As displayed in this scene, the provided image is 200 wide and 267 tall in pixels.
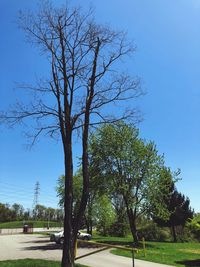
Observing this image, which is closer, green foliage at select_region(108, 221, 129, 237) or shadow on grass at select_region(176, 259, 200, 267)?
shadow on grass at select_region(176, 259, 200, 267)

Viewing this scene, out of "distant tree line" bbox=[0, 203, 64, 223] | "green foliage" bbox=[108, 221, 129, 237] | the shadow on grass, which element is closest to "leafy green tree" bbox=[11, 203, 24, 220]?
"distant tree line" bbox=[0, 203, 64, 223]

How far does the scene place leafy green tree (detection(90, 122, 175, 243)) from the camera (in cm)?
3188

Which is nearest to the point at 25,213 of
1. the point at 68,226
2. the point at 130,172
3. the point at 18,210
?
the point at 18,210

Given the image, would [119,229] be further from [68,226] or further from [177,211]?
[68,226]

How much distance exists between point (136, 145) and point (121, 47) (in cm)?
1892

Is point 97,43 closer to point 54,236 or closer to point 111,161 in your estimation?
point 111,161

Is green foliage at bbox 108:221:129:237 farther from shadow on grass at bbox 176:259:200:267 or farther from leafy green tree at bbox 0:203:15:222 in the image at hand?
leafy green tree at bbox 0:203:15:222

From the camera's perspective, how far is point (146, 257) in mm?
21141

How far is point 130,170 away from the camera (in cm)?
3200

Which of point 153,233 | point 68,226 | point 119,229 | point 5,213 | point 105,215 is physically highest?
point 5,213

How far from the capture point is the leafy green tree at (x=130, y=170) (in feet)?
105

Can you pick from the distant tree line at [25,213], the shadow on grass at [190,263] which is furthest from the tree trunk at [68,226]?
the distant tree line at [25,213]

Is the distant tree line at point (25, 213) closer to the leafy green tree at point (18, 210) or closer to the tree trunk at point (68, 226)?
the leafy green tree at point (18, 210)

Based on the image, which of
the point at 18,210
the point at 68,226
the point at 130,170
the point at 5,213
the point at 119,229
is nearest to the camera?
the point at 68,226
